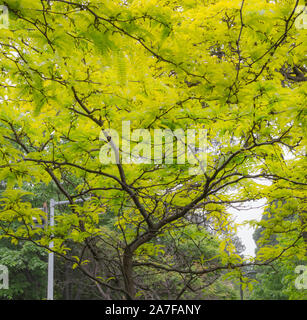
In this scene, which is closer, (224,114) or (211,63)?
(211,63)

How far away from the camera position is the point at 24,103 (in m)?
3.63

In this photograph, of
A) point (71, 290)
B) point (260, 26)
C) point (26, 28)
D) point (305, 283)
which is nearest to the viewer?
point (26, 28)

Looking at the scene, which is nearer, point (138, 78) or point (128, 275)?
point (138, 78)

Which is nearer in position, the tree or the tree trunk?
the tree

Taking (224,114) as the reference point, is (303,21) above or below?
above

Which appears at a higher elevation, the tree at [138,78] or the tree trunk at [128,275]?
the tree at [138,78]

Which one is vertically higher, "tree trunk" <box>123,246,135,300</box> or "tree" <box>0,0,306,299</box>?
"tree" <box>0,0,306,299</box>

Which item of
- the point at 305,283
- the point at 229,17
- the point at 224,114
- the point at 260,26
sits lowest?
the point at 305,283

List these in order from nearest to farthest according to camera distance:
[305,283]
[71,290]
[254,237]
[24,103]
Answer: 1. [24,103]
2. [305,283]
3. [71,290]
4. [254,237]

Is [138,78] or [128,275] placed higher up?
[138,78]

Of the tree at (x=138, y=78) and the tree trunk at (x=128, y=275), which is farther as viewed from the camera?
the tree trunk at (x=128, y=275)
